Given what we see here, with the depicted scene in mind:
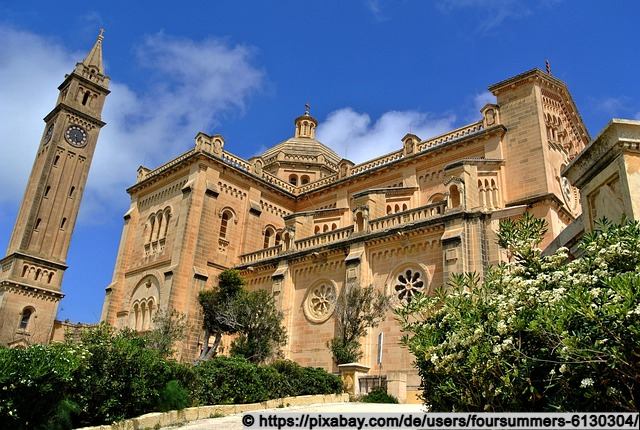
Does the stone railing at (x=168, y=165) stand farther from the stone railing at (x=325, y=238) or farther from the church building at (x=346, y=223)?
the stone railing at (x=325, y=238)

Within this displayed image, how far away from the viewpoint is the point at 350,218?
27.2 meters

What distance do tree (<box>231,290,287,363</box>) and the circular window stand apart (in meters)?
1.60

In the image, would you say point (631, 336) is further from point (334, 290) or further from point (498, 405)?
point (334, 290)

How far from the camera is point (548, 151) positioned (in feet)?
70.4

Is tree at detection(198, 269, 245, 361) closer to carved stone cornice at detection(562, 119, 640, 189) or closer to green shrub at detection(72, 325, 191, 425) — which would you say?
green shrub at detection(72, 325, 191, 425)

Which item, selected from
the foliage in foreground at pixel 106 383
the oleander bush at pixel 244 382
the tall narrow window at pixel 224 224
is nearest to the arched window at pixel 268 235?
the tall narrow window at pixel 224 224

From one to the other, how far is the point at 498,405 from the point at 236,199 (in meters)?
24.4

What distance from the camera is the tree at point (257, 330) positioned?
66.6ft

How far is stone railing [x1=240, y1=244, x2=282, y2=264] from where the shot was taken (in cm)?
2533

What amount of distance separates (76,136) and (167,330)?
96.4 ft

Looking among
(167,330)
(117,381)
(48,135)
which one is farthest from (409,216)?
(48,135)

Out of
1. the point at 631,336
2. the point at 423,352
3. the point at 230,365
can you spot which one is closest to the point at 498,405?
the point at 423,352

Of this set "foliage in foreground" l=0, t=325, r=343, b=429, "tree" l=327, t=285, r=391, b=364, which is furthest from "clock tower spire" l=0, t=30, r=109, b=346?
"foliage in foreground" l=0, t=325, r=343, b=429

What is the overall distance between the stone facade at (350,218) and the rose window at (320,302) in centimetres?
6
